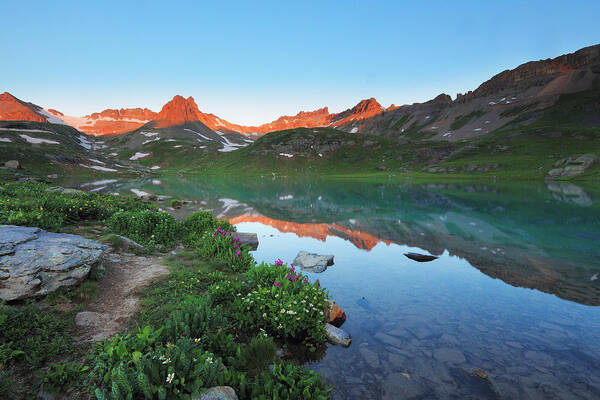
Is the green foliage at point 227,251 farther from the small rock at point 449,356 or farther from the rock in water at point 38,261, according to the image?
the small rock at point 449,356

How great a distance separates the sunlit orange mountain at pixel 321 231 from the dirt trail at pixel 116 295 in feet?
43.2

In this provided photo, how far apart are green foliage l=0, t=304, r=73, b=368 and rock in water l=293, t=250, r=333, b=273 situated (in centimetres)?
1035

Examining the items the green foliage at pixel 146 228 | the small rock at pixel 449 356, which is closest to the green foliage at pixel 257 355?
the small rock at pixel 449 356

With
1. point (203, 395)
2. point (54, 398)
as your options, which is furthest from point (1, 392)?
point (203, 395)

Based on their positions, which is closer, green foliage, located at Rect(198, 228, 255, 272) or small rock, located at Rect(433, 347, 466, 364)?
small rock, located at Rect(433, 347, 466, 364)

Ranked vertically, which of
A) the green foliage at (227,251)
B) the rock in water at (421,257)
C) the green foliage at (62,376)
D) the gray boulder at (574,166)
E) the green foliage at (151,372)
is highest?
the gray boulder at (574,166)

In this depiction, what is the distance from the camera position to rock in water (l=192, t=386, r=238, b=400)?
4.76 metres

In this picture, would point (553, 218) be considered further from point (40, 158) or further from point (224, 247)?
point (40, 158)

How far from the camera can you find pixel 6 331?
6.02 meters

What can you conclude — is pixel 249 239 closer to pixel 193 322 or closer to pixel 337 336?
pixel 337 336

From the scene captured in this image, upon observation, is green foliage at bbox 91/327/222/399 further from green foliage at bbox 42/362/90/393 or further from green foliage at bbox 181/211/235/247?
green foliage at bbox 181/211/235/247

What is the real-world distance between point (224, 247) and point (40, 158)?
11876 centimetres

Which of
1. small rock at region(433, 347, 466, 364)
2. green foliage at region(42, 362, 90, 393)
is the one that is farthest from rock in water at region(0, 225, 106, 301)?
small rock at region(433, 347, 466, 364)

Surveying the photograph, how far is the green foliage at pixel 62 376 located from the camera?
502 cm
